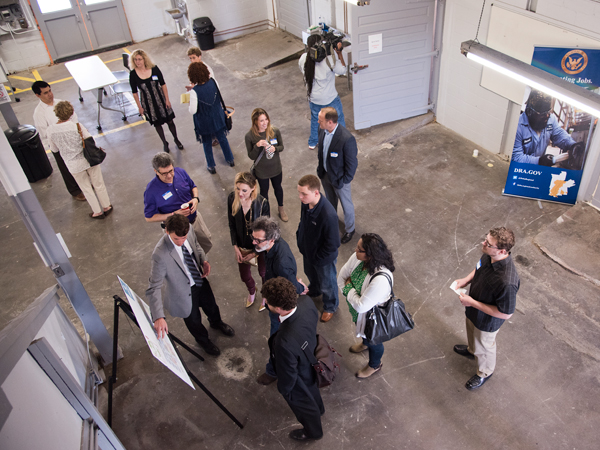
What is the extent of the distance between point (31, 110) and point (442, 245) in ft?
28.1

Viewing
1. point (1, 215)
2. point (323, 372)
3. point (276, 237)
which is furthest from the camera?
point (1, 215)

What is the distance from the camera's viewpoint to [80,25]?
1119cm

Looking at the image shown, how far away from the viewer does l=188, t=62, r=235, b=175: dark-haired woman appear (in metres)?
6.27

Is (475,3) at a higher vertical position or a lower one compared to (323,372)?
higher

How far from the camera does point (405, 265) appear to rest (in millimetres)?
5352

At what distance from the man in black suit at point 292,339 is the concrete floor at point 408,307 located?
0.77m

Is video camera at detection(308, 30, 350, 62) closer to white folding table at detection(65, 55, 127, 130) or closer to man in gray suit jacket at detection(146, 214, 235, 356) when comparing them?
man in gray suit jacket at detection(146, 214, 235, 356)

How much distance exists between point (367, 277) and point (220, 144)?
4.20 meters

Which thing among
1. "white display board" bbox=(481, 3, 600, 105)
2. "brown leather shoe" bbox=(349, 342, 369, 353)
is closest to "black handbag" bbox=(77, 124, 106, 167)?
"brown leather shoe" bbox=(349, 342, 369, 353)

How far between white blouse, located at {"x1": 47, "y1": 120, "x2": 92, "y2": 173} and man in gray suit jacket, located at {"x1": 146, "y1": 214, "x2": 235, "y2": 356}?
8.96 ft

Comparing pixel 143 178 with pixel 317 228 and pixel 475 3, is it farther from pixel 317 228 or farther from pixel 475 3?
pixel 475 3

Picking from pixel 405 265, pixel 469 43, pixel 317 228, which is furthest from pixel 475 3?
pixel 317 228

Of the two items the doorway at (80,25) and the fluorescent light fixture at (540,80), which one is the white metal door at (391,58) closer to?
the fluorescent light fixture at (540,80)

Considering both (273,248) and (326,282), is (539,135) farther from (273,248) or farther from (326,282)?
(273,248)
